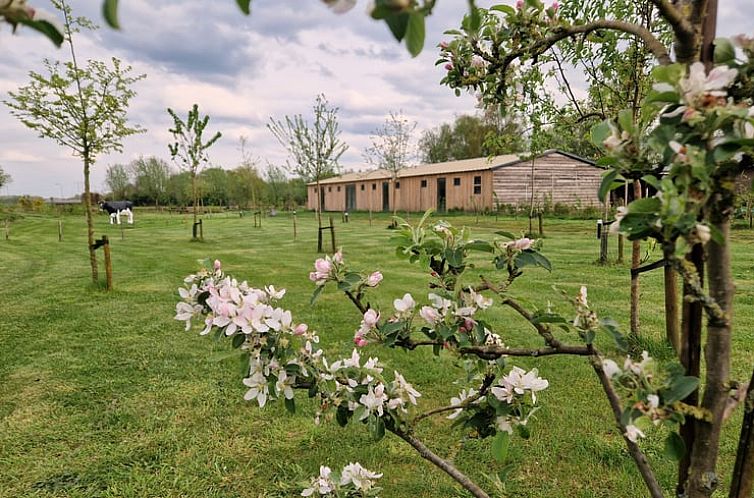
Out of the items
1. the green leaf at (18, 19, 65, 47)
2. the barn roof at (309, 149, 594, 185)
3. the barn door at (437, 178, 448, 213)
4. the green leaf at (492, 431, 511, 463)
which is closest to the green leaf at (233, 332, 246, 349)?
the green leaf at (492, 431, 511, 463)

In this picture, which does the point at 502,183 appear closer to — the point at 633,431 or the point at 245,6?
the point at 633,431

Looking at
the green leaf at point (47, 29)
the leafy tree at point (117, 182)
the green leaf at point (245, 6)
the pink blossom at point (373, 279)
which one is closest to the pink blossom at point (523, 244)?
the pink blossom at point (373, 279)

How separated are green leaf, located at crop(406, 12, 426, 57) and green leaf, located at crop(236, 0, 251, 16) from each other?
157 millimetres

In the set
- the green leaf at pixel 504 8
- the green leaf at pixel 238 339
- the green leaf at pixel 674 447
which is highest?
the green leaf at pixel 504 8

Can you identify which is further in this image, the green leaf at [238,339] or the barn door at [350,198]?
the barn door at [350,198]

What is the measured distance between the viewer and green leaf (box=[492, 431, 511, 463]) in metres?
1.24

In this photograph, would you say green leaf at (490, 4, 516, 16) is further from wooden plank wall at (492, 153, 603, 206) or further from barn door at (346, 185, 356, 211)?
barn door at (346, 185, 356, 211)

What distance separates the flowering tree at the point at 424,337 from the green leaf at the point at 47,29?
0.85m

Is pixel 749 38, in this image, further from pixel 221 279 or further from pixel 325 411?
pixel 221 279

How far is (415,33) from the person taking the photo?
1.47ft

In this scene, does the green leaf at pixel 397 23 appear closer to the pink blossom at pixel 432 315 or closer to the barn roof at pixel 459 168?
the pink blossom at pixel 432 315

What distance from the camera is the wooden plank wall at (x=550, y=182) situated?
84.6ft

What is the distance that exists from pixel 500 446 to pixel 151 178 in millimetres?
51988

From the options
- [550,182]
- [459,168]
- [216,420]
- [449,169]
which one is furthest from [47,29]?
[449,169]
